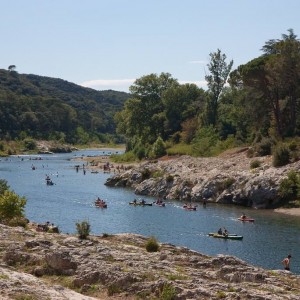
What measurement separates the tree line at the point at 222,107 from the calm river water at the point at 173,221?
24.6 metres

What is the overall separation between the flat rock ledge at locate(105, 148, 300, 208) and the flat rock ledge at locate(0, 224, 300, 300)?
46261mm

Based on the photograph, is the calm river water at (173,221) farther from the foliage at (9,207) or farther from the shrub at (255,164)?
the foliage at (9,207)

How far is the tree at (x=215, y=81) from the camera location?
12738 centimetres

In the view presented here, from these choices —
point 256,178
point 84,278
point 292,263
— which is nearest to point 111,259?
point 84,278

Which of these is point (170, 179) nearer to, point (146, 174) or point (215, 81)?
point (146, 174)

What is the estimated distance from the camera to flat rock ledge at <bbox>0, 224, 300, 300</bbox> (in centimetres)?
2417

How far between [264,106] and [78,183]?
3930cm

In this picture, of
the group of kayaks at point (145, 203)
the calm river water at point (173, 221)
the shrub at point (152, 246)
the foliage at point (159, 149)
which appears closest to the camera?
the shrub at point (152, 246)

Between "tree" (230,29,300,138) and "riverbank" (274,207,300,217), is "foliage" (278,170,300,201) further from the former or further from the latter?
"tree" (230,29,300,138)

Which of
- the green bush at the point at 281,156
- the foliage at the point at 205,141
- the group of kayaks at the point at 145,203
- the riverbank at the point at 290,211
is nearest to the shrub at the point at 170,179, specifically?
the group of kayaks at the point at 145,203

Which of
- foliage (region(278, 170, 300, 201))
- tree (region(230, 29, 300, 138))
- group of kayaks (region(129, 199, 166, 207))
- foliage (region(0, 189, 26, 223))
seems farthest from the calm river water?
tree (region(230, 29, 300, 138))

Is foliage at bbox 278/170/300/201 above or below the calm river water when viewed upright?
above

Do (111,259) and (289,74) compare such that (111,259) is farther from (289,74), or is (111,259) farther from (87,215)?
(289,74)

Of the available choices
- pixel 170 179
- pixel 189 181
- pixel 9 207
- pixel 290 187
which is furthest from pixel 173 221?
pixel 9 207
